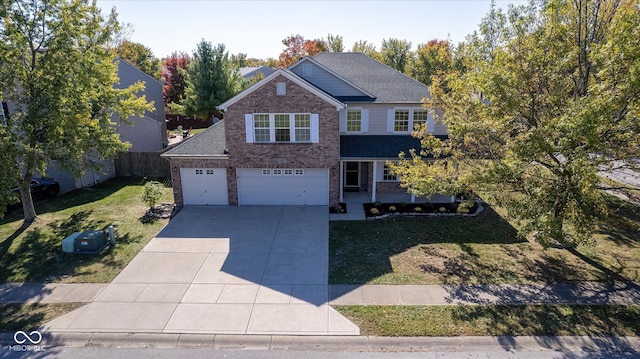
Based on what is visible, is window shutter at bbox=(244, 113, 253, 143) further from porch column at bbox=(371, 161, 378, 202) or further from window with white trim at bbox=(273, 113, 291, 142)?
porch column at bbox=(371, 161, 378, 202)

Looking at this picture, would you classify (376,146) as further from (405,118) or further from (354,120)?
(405,118)

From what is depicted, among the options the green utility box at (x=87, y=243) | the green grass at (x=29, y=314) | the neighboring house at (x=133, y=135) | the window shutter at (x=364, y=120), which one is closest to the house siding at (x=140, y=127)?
the neighboring house at (x=133, y=135)

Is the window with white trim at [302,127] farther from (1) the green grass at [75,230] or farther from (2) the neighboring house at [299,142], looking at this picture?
(1) the green grass at [75,230]

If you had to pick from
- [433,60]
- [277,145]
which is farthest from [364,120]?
[433,60]

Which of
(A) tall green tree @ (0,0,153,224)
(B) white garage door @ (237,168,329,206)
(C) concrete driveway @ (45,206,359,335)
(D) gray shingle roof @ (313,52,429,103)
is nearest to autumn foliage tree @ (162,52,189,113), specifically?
(D) gray shingle roof @ (313,52,429,103)

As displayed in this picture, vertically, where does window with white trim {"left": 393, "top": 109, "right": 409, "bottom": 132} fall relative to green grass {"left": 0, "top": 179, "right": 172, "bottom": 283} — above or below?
above

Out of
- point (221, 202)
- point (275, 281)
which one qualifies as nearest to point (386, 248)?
point (275, 281)

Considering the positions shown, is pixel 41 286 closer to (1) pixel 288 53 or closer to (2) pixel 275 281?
(2) pixel 275 281
